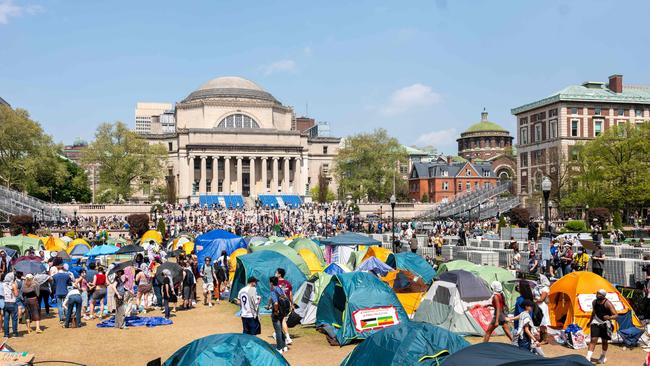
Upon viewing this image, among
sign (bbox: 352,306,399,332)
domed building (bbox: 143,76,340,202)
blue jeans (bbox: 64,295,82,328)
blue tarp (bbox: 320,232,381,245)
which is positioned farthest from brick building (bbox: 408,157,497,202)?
blue jeans (bbox: 64,295,82,328)

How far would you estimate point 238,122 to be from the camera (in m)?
108

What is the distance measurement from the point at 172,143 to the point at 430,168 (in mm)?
45585

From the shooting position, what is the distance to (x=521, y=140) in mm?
80438

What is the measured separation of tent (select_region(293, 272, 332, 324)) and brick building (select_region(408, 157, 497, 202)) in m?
77.5

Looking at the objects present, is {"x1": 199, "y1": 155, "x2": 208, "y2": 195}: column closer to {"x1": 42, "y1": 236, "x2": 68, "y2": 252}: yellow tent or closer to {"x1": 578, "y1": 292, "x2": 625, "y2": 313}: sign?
{"x1": 42, "y1": 236, "x2": 68, "y2": 252}: yellow tent

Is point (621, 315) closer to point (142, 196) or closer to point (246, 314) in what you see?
point (246, 314)

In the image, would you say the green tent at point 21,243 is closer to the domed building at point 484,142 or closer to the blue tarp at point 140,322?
the blue tarp at point 140,322

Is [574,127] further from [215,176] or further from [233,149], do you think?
[215,176]

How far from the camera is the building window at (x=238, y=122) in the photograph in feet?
354

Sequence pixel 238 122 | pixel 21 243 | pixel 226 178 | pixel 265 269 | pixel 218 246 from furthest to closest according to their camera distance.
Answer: pixel 238 122 < pixel 226 178 < pixel 21 243 < pixel 218 246 < pixel 265 269


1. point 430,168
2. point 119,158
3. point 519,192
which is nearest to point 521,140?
point 519,192

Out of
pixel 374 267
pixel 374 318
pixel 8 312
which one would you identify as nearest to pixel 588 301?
pixel 374 318

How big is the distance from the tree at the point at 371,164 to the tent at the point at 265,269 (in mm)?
66278

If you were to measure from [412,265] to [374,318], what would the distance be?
737 centimetres
